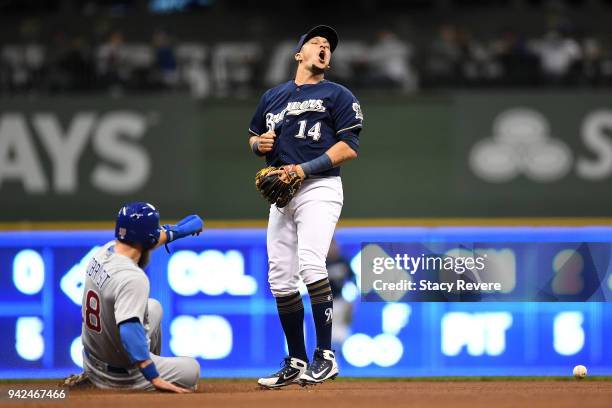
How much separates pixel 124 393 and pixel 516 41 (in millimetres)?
9486

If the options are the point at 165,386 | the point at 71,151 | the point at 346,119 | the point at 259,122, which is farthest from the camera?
the point at 71,151

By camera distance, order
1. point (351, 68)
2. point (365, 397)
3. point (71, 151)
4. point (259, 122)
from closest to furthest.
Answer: point (365, 397)
point (259, 122)
point (71, 151)
point (351, 68)

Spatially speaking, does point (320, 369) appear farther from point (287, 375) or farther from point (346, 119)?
point (346, 119)

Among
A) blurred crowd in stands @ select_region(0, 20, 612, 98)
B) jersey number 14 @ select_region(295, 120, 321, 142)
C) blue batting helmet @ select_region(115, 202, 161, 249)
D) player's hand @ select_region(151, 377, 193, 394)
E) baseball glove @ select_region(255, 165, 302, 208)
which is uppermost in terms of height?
blurred crowd in stands @ select_region(0, 20, 612, 98)

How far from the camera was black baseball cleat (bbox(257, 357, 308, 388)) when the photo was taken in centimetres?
592

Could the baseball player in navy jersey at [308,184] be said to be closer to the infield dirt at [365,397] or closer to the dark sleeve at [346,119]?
the dark sleeve at [346,119]

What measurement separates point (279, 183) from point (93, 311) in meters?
1.22

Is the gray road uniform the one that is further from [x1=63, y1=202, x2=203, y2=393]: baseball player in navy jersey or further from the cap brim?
the cap brim

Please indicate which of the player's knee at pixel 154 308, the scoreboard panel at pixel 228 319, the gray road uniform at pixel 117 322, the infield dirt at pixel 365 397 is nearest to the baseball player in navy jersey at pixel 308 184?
the infield dirt at pixel 365 397

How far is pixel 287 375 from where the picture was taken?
594cm

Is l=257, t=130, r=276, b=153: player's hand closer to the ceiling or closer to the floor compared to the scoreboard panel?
closer to the ceiling

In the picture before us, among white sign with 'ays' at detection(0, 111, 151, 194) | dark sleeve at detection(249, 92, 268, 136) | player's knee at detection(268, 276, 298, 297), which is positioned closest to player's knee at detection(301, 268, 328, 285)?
player's knee at detection(268, 276, 298, 297)

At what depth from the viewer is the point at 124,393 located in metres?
5.79

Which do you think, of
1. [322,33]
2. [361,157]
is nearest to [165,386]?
[322,33]
